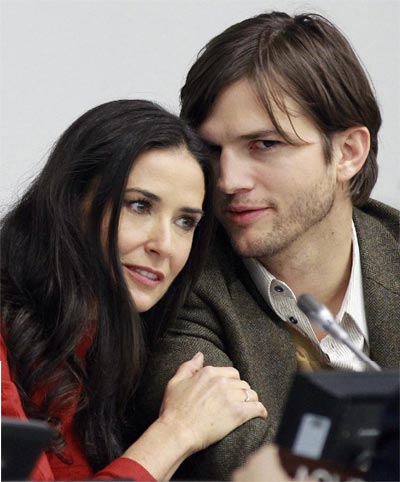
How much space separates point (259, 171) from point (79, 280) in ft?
1.38

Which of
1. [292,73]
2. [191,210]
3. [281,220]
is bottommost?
[281,220]

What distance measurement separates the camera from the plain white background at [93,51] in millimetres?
2523

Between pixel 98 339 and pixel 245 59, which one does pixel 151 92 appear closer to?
pixel 245 59

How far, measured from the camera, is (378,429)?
105cm

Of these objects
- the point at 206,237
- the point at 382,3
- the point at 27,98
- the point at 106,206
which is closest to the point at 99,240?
the point at 106,206

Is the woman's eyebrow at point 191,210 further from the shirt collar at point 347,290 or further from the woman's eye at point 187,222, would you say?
the shirt collar at point 347,290

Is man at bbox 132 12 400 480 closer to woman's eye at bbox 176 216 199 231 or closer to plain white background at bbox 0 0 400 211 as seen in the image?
woman's eye at bbox 176 216 199 231

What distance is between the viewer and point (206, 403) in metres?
1.75

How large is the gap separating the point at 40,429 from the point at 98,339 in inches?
29.0

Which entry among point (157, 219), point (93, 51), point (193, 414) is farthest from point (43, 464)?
point (93, 51)

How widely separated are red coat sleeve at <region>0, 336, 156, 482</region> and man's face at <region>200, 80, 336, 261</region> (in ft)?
1.61

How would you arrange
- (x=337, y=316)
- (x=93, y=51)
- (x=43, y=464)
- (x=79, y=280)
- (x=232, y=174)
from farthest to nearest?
1. (x=93, y=51)
2. (x=337, y=316)
3. (x=232, y=174)
4. (x=79, y=280)
5. (x=43, y=464)

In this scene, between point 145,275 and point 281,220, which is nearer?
point 145,275

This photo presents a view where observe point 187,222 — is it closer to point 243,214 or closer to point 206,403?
point 243,214
